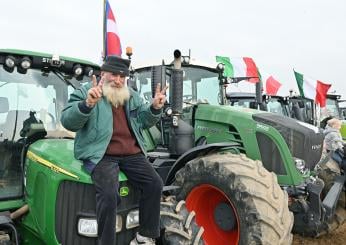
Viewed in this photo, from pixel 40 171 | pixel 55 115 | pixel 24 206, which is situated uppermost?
pixel 55 115

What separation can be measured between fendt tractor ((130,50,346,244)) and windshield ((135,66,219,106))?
4.0 inches

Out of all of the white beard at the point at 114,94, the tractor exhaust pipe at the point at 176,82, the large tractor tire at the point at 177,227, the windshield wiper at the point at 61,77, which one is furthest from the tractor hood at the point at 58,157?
the tractor exhaust pipe at the point at 176,82

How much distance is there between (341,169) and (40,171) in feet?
16.4

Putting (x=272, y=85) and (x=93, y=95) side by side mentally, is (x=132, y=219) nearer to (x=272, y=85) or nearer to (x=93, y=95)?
(x=93, y=95)

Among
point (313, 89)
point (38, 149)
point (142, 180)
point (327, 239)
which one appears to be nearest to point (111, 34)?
point (38, 149)

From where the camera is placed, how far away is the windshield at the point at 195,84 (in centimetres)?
619

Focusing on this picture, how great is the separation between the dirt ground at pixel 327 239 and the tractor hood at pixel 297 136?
964 mm

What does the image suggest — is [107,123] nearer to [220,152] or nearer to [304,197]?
[220,152]

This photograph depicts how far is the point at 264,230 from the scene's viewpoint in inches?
148

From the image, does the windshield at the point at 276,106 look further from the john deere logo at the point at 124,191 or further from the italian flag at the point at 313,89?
the john deere logo at the point at 124,191

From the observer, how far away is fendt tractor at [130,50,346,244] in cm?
388

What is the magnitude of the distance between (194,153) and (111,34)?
104 inches

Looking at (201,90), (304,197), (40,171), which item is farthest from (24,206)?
(201,90)

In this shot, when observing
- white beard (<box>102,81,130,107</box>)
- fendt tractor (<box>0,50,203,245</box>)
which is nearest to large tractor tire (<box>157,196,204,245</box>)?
fendt tractor (<box>0,50,203,245</box>)
